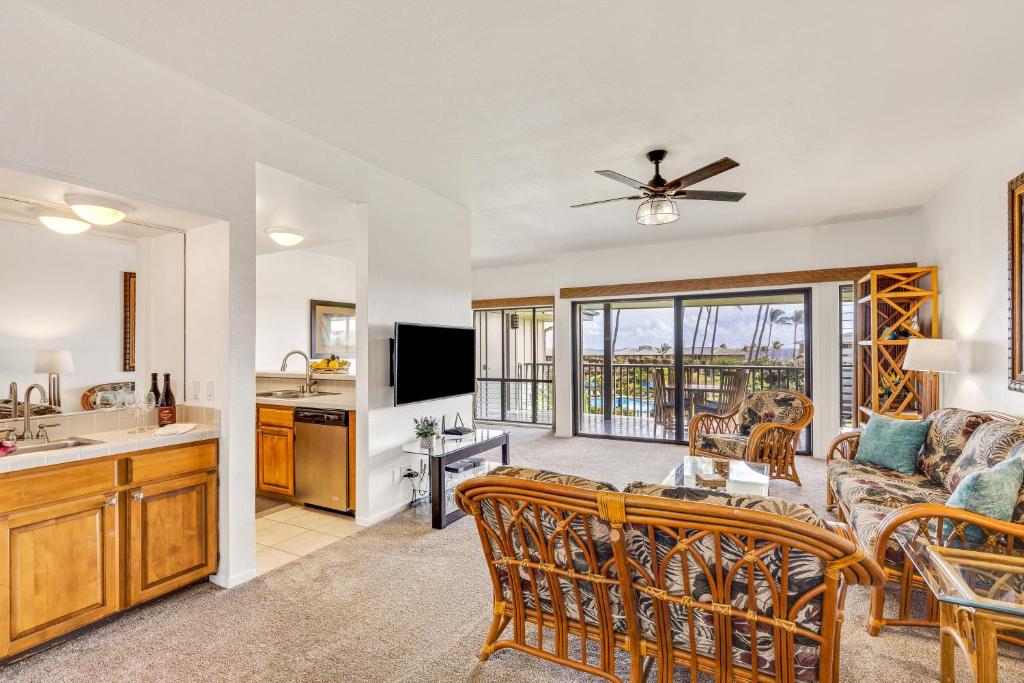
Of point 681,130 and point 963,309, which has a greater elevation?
point 681,130

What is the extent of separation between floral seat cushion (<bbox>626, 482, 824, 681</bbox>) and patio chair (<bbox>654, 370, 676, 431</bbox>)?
5.04 m

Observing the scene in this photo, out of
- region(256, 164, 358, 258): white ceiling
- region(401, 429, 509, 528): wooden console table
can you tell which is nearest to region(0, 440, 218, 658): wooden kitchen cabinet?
region(401, 429, 509, 528): wooden console table

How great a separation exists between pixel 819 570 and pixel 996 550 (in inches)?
48.0

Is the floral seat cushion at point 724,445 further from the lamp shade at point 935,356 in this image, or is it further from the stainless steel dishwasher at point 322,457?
the stainless steel dishwasher at point 322,457

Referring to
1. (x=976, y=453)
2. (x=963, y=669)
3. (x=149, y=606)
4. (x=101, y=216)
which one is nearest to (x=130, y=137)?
(x=101, y=216)

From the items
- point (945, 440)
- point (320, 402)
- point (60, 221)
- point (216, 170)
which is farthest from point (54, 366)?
point (945, 440)

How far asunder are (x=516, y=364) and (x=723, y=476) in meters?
4.81

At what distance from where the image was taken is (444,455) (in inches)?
142

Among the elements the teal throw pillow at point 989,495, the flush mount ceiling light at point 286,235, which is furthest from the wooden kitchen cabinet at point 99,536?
the teal throw pillow at point 989,495

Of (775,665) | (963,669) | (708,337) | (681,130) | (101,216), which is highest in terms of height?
(681,130)

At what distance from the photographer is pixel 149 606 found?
8.18 ft

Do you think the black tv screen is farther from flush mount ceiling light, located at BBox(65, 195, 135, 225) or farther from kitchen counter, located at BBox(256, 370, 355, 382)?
flush mount ceiling light, located at BBox(65, 195, 135, 225)

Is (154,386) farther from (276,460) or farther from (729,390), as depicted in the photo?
(729,390)

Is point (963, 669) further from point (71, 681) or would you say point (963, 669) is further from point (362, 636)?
point (71, 681)
